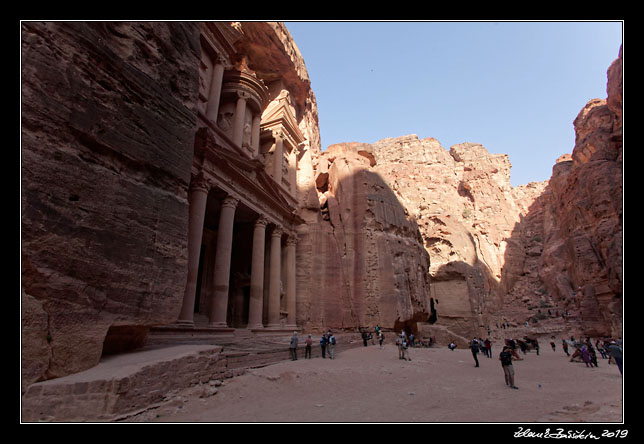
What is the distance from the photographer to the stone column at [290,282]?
2014 centimetres

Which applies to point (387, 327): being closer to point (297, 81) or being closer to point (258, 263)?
point (258, 263)

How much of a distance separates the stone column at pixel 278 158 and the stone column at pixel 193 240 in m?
9.17

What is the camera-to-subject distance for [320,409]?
6145 mm

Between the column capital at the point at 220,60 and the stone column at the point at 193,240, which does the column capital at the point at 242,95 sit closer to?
the column capital at the point at 220,60

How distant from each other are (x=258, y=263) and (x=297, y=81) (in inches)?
734

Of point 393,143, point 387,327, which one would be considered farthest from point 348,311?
point 393,143

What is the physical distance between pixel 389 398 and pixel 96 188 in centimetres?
764

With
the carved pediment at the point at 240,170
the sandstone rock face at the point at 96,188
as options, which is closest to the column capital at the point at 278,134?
the carved pediment at the point at 240,170

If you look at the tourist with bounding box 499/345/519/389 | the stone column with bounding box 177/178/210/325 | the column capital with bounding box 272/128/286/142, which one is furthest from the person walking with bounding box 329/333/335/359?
the column capital with bounding box 272/128/286/142

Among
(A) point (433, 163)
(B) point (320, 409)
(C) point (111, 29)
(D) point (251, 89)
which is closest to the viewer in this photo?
(B) point (320, 409)

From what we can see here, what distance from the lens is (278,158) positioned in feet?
79.4

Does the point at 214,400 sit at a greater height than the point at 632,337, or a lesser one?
lesser

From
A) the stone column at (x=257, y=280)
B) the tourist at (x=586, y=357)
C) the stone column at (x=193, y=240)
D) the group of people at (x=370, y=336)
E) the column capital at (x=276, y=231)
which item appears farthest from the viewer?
the column capital at (x=276, y=231)

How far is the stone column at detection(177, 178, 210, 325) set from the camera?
42.0ft
